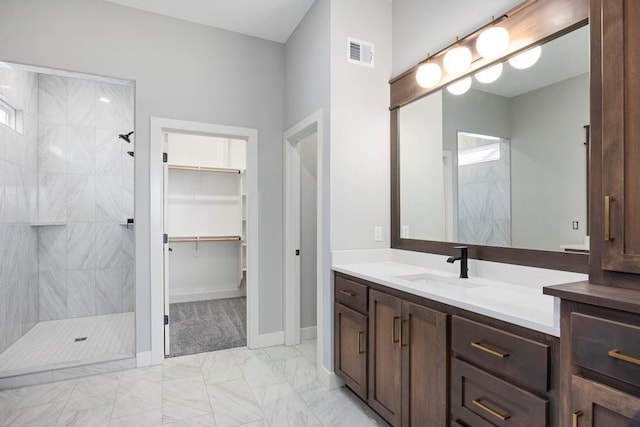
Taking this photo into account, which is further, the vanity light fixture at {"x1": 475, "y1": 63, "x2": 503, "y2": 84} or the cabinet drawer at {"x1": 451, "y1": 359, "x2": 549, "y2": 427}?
the vanity light fixture at {"x1": 475, "y1": 63, "x2": 503, "y2": 84}

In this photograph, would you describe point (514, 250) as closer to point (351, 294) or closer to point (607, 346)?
point (607, 346)

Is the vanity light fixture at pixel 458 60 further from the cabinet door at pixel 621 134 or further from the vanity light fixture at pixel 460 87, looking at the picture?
the cabinet door at pixel 621 134

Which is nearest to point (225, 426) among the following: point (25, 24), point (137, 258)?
point (137, 258)

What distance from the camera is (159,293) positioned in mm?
2963

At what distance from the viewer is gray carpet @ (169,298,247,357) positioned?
132 inches

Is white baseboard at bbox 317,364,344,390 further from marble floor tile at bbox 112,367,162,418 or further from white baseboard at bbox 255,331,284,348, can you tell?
marble floor tile at bbox 112,367,162,418

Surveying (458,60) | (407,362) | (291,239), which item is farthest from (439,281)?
(291,239)

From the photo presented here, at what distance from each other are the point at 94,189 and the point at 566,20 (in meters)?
4.79

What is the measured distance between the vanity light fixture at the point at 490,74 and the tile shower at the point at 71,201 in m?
3.47

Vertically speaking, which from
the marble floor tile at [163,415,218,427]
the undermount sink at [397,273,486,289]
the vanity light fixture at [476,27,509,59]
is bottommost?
the marble floor tile at [163,415,218,427]

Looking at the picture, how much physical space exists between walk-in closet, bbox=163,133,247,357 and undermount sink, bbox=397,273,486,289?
120 inches

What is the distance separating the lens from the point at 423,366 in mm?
1691

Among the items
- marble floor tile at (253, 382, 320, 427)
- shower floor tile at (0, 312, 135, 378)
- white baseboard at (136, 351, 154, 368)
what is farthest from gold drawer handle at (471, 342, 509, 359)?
shower floor tile at (0, 312, 135, 378)

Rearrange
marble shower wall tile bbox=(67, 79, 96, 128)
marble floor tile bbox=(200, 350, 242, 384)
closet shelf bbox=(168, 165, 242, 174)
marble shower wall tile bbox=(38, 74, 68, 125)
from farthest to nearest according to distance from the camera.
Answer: closet shelf bbox=(168, 165, 242, 174), marble shower wall tile bbox=(67, 79, 96, 128), marble shower wall tile bbox=(38, 74, 68, 125), marble floor tile bbox=(200, 350, 242, 384)
